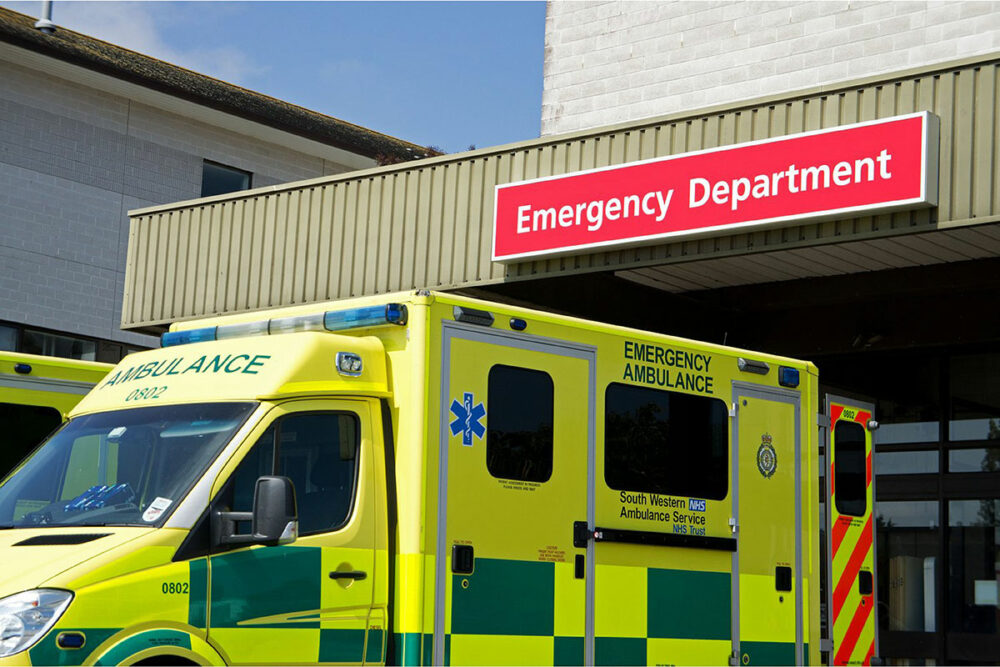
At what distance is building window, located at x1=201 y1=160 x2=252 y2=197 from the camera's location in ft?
74.6

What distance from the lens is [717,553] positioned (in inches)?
326

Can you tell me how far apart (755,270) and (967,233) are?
2471 millimetres

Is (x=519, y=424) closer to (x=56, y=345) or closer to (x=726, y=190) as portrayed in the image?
(x=726, y=190)

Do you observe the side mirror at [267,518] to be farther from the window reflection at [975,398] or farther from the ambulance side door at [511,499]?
the window reflection at [975,398]

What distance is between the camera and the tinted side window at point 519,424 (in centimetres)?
720

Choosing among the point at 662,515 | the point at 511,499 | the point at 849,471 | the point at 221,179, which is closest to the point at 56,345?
the point at 221,179

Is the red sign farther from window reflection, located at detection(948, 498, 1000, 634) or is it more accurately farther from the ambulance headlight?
the ambulance headlight

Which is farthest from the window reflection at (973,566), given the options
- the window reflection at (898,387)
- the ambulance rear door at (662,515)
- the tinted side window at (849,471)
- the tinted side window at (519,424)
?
the tinted side window at (519,424)

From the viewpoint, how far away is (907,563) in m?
15.1

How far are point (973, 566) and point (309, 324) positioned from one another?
9891 mm

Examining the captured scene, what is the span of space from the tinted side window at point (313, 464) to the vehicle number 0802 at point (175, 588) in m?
0.49

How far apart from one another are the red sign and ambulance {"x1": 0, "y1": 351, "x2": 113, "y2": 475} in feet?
13.6

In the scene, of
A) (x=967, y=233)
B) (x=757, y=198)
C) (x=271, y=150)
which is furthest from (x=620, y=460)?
(x=271, y=150)

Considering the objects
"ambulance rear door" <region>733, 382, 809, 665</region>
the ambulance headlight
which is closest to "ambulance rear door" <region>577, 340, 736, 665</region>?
"ambulance rear door" <region>733, 382, 809, 665</region>
